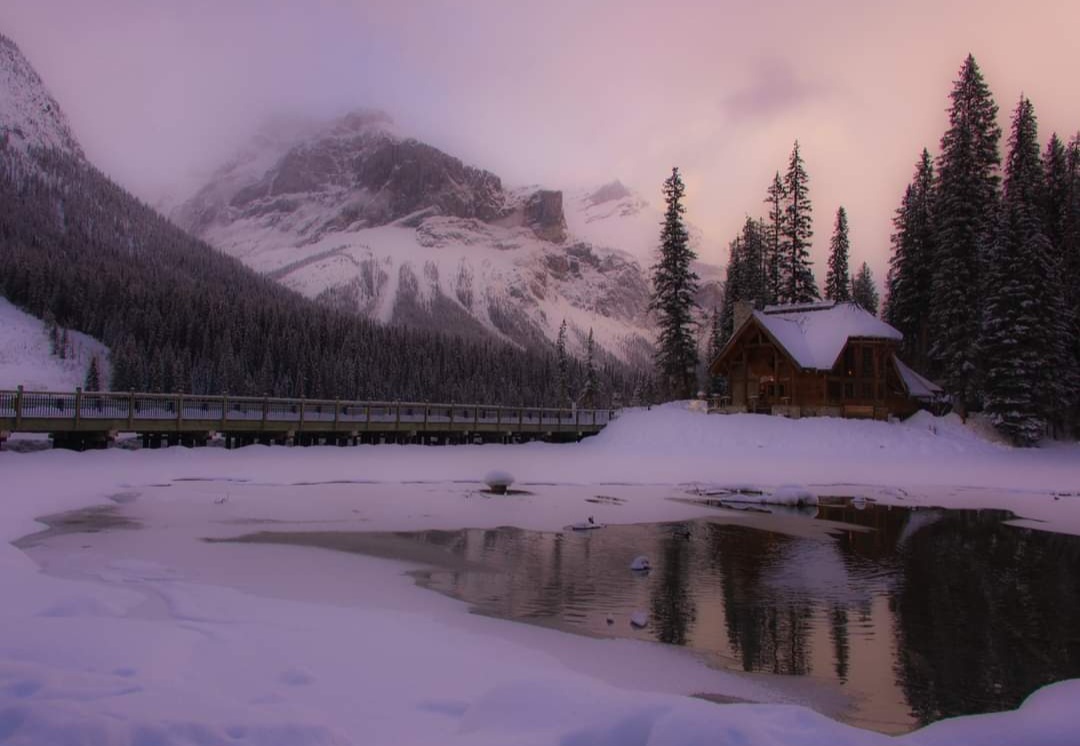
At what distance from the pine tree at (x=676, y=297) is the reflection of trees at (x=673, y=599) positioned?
39582 mm

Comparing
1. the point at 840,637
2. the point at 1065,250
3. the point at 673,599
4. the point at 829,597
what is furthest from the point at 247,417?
the point at 1065,250

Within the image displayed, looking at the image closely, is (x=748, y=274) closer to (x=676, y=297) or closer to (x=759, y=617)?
(x=676, y=297)

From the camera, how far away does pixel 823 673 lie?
9484mm

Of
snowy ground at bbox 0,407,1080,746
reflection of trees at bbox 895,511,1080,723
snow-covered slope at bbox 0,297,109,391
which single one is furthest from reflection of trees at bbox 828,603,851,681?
snow-covered slope at bbox 0,297,109,391

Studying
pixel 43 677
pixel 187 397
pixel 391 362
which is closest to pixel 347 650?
pixel 43 677

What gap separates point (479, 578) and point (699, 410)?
35.6m

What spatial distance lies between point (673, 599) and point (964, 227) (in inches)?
1795

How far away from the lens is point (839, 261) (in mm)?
66062

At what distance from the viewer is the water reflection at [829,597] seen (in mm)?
9570

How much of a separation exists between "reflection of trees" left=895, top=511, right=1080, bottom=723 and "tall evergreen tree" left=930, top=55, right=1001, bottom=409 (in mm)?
30282

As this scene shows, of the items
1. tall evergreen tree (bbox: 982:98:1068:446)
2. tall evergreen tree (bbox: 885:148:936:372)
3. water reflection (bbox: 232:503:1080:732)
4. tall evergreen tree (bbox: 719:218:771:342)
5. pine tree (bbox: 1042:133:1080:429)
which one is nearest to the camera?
water reflection (bbox: 232:503:1080:732)

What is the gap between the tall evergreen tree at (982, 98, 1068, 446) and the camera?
4322cm

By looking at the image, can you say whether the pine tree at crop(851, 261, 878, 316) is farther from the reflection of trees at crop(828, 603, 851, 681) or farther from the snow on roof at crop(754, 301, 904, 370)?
the reflection of trees at crop(828, 603, 851, 681)

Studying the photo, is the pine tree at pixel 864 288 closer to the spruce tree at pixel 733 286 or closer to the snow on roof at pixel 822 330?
the spruce tree at pixel 733 286
